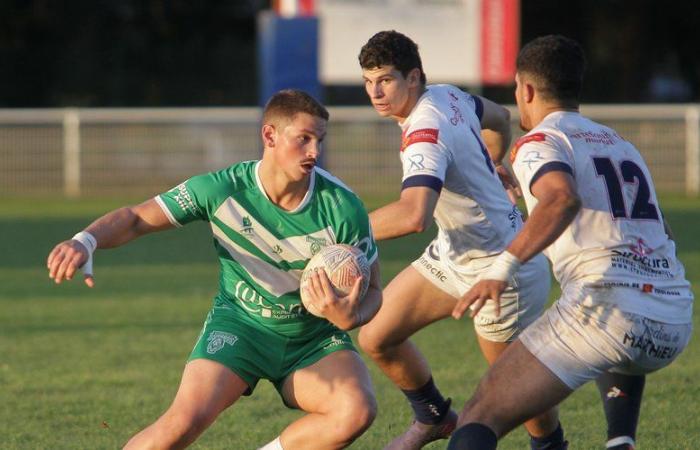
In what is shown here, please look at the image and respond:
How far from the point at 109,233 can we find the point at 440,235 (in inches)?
71.3

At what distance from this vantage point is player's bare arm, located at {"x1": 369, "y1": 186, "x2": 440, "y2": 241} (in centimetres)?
580

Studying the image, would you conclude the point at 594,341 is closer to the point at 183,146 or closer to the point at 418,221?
the point at 418,221

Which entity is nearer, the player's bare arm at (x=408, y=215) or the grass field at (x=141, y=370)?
the player's bare arm at (x=408, y=215)

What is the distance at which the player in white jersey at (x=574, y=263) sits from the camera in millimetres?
4883

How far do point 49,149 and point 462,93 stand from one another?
19869 millimetres

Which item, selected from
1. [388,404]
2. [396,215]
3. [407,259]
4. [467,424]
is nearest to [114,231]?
[396,215]

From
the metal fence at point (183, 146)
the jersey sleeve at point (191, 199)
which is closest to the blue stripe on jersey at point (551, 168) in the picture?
the jersey sleeve at point (191, 199)

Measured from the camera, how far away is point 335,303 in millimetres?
5316

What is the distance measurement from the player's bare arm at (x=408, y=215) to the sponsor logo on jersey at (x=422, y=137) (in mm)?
→ 305

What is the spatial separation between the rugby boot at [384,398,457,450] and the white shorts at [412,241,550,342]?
0.54m

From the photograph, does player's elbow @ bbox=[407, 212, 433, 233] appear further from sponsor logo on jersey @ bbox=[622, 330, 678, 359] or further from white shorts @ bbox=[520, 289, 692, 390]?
sponsor logo on jersey @ bbox=[622, 330, 678, 359]

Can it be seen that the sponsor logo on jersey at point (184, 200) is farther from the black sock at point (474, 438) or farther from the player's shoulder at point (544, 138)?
the black sock at point (474, 438)


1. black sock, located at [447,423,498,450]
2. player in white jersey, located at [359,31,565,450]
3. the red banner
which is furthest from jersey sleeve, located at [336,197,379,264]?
the red banner

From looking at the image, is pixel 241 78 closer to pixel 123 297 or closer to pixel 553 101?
pixel 123 297
